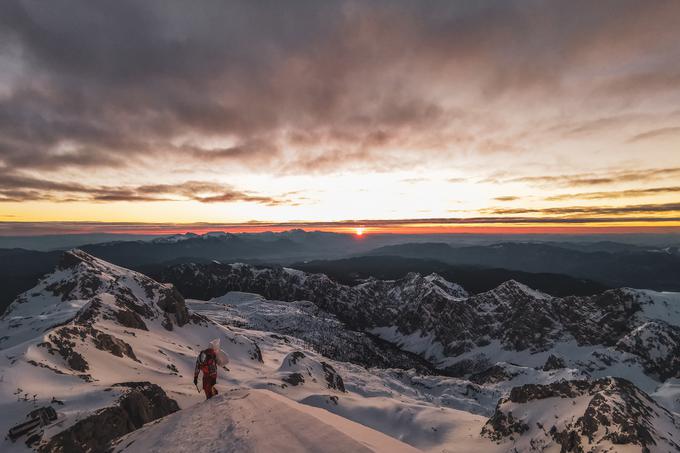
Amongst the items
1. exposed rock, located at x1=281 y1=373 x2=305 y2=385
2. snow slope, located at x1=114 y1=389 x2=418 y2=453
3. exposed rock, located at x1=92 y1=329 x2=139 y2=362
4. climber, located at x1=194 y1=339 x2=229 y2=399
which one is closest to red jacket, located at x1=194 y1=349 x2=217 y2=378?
climber, located at x1=194 y1=339 x2=229 y2=399

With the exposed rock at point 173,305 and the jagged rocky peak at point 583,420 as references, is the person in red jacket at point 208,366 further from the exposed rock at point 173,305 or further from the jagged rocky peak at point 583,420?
the exposed rock at point 173,305

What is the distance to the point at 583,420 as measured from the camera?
48.1m

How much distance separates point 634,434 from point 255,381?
61.7 metres

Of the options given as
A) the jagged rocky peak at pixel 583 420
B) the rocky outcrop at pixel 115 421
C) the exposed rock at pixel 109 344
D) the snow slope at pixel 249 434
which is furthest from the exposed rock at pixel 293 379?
the snow slope at pixel 249 434

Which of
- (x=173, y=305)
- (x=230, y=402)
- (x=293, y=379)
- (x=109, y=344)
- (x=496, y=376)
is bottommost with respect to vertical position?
(x=496, y=376)

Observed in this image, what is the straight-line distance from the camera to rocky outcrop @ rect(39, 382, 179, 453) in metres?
21.5

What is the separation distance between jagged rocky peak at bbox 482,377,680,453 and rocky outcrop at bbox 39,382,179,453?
54.3 meters

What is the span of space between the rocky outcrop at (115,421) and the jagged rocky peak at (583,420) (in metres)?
54.3

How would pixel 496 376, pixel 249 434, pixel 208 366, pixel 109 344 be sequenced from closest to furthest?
pixel 249 434, pixel 208 366, pixel 109 344, pixel 496 376

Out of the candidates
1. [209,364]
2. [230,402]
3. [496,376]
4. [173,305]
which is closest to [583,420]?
[209,364]

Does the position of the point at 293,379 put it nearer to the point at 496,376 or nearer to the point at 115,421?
the point at 115,421

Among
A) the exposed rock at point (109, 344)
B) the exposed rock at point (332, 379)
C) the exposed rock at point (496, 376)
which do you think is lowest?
the exposed rock at point (496, 376)

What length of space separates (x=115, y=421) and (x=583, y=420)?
59205 mm

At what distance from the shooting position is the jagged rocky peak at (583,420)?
43875mm
